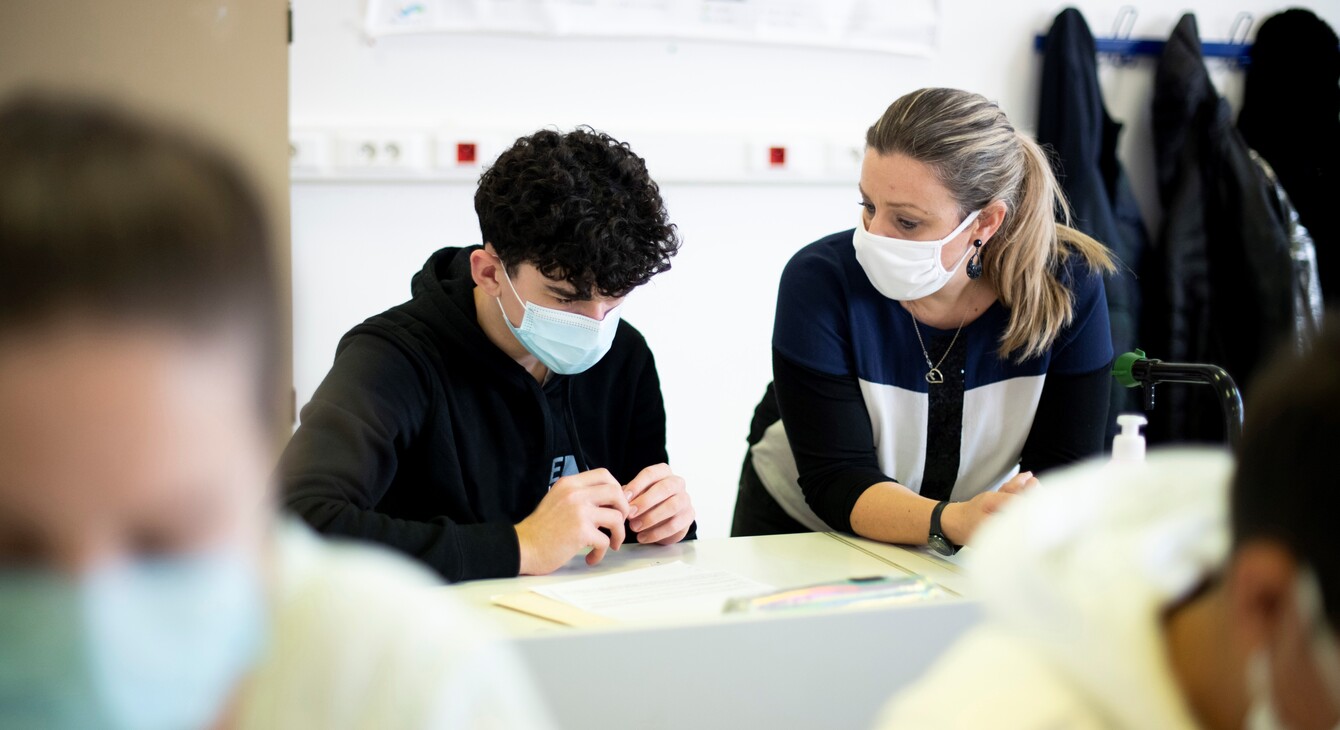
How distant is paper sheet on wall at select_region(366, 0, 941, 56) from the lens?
2.67 metres

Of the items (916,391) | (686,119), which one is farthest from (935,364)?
(686,119)

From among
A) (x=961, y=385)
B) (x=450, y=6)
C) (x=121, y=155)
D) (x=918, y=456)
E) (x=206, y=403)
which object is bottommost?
(x=918, y=456)

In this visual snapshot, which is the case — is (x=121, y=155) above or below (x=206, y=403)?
above

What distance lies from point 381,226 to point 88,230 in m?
2.33

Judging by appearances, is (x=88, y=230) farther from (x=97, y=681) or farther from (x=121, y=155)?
(x=97, y=681)

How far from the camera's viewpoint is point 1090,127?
2.97 meters

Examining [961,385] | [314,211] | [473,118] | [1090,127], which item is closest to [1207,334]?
[1090,127]

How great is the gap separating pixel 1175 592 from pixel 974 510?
837 millimetres

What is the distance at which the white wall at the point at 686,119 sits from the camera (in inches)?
106

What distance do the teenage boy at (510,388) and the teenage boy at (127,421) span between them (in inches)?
32.1

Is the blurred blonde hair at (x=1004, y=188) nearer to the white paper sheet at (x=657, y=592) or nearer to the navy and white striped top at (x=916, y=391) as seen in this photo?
the navy and white striped top at (x=916, y=391)

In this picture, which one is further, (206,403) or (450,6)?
(450,6)

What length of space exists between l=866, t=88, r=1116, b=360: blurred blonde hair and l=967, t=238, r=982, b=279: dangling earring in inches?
0.5

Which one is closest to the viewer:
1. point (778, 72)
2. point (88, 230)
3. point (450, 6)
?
point (88, 230)
